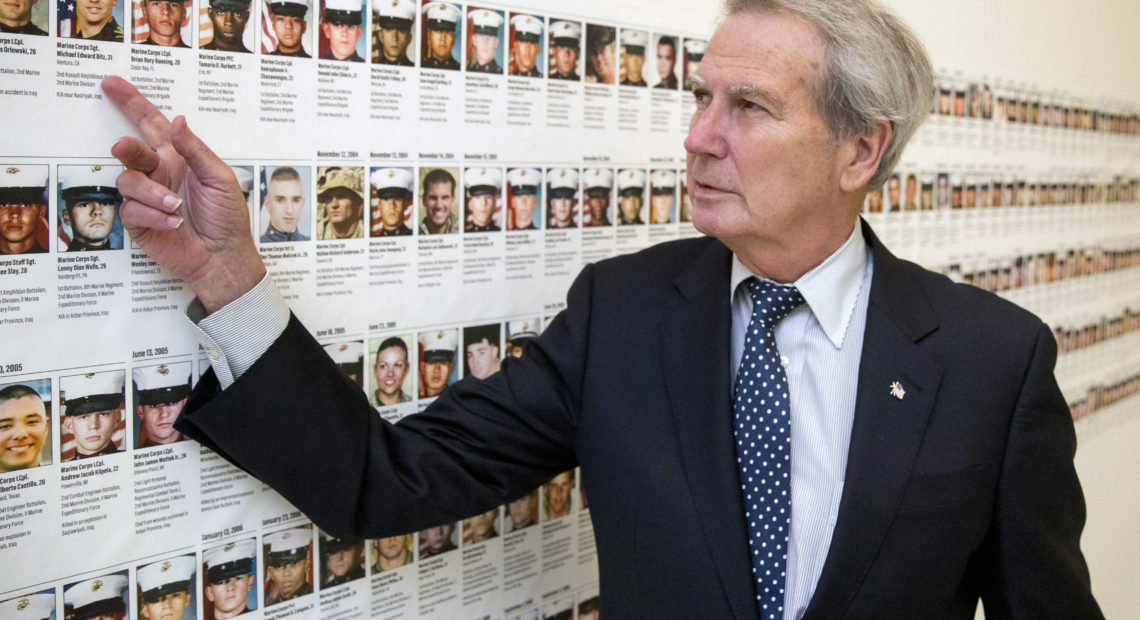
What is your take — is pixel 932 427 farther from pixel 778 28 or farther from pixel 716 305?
pixel 778 28

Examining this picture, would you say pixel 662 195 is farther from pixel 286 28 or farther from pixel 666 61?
pixel 286 28

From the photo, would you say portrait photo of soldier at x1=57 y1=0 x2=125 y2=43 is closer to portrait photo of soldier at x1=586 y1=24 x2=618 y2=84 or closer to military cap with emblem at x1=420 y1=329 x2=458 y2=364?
military cap with emblem at x1=420 y1=329 x2=458 y2=364

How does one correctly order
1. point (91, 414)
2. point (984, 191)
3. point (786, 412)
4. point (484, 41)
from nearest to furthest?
point (91, 414) < point (786, 412) < point (484, 41) < point (984, 191)

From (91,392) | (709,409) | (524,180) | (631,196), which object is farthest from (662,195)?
(91,392)

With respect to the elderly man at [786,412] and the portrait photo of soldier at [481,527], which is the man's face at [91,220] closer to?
the elderly man at [786,412]

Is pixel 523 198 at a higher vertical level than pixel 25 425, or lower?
higher

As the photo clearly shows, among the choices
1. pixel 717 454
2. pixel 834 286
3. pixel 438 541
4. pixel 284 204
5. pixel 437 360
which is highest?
pixel 284 204

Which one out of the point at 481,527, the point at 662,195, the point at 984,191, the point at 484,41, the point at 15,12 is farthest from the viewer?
the point at 984,191

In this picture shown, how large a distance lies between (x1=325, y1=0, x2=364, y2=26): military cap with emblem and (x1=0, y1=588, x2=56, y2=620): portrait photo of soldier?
74cm

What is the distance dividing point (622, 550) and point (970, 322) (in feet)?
1.95

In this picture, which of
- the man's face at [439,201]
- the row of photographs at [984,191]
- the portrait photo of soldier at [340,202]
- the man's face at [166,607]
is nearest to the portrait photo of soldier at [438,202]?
the man's face at [439,201]

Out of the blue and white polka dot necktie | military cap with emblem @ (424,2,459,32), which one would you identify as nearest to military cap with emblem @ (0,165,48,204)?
military cap with emblem @ (424,2,459,32)

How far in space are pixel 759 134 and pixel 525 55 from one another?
39 centimetres

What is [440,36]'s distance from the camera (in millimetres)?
1251
